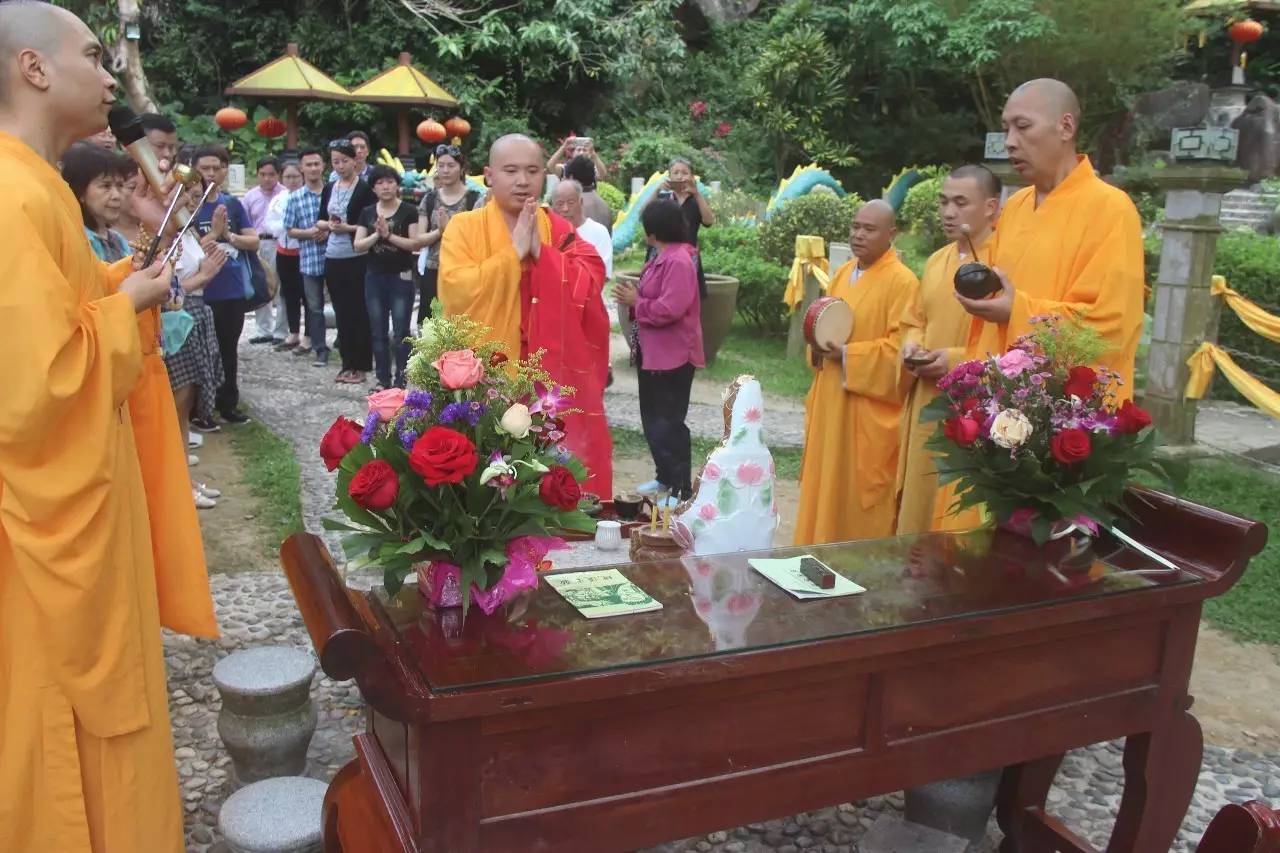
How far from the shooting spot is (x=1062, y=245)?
341 centimetres

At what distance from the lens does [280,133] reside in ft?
64.4

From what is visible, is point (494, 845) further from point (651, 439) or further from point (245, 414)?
point (245, 414)

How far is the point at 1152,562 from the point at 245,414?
646 cm

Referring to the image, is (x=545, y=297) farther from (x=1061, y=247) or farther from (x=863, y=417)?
(x=1061, y=247)

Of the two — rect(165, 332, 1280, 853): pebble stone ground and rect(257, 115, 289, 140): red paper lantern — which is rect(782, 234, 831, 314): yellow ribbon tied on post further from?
rect(257, 115, 289, 140): red paper lantern

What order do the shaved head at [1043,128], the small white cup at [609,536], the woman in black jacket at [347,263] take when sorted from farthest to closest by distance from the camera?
1. the woman in black jacket at [347,263]
2. the small white cup at [609,536]
3. the shaved head at [1043,128]

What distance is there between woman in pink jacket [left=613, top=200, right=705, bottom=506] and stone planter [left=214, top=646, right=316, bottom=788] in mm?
2574

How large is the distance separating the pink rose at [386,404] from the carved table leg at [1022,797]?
2.01 metres

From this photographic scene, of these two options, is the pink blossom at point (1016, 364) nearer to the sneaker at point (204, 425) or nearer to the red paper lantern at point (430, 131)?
the sneaker at point (204, 425)

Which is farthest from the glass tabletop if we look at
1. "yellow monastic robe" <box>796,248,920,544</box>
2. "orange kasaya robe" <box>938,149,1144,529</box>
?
"yellow monastic robe" <box>796,248,920,544</box>

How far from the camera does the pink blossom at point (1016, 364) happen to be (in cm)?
269

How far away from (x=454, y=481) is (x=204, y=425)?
5811mm

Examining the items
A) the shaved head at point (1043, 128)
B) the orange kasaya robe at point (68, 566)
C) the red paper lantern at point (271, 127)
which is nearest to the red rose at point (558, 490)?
the orange kasaya robe at point (68, 566)

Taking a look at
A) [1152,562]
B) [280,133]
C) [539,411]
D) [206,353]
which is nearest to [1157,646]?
[1152,562]
